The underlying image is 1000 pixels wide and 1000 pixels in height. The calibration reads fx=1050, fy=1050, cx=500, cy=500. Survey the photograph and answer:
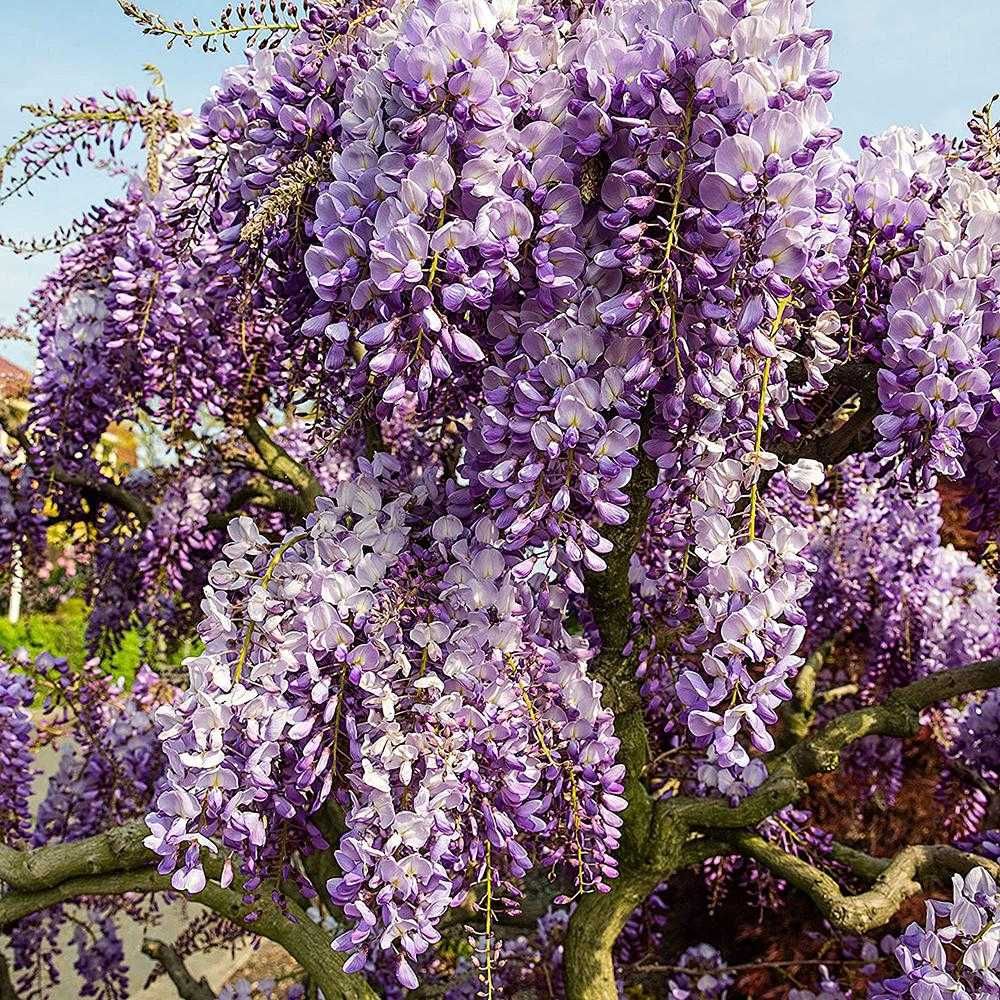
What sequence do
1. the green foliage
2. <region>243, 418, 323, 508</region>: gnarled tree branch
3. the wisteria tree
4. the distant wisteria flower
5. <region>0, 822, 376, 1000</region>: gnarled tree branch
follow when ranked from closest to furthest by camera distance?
the wisteria tree, the distant wisteria flower, <region>0, 822, 376, 1000</region>: gnarled tree branch, <region>243, 418, 323, 508</region>: gnarled tree branch, the green foliage

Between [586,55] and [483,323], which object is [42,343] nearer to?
[483,323]

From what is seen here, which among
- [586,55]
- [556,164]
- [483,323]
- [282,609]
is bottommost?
[282,609]

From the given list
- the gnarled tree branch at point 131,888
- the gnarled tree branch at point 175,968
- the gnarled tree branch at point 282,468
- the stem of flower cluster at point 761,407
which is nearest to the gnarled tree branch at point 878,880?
the gnarled tree branch at point 131,888

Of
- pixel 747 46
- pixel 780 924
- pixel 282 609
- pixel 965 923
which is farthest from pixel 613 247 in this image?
pixel 780 924

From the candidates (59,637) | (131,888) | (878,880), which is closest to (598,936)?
(878,880)

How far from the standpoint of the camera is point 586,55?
1.14 meters

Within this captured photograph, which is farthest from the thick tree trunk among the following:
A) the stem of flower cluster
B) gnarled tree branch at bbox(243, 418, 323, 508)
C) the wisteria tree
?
gnarled tree branch at bbox(243, 418, 323, 508)

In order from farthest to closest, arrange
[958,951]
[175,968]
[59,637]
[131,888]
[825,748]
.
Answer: [59,637] < [175,968] < [825,748] < [131,888] < [958,951]

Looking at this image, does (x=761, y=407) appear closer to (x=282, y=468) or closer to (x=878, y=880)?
(x=878, y=880)

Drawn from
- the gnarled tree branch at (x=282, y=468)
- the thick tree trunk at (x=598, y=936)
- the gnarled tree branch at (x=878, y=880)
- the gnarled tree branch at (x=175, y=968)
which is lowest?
the gnarled tree branch at (x=175, y=968)

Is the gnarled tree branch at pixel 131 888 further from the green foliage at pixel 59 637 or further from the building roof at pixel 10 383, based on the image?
the green foliage at pixel 59 637

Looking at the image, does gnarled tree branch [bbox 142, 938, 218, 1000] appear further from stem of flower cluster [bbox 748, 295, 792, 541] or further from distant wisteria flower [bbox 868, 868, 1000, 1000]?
stem of flower cluster [bbox 748, 295, 792, 541]

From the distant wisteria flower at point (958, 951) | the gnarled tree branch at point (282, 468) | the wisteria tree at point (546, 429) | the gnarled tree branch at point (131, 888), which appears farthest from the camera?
the gnarled tree branch at point (282, 468)

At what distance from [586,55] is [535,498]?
1.60ft
